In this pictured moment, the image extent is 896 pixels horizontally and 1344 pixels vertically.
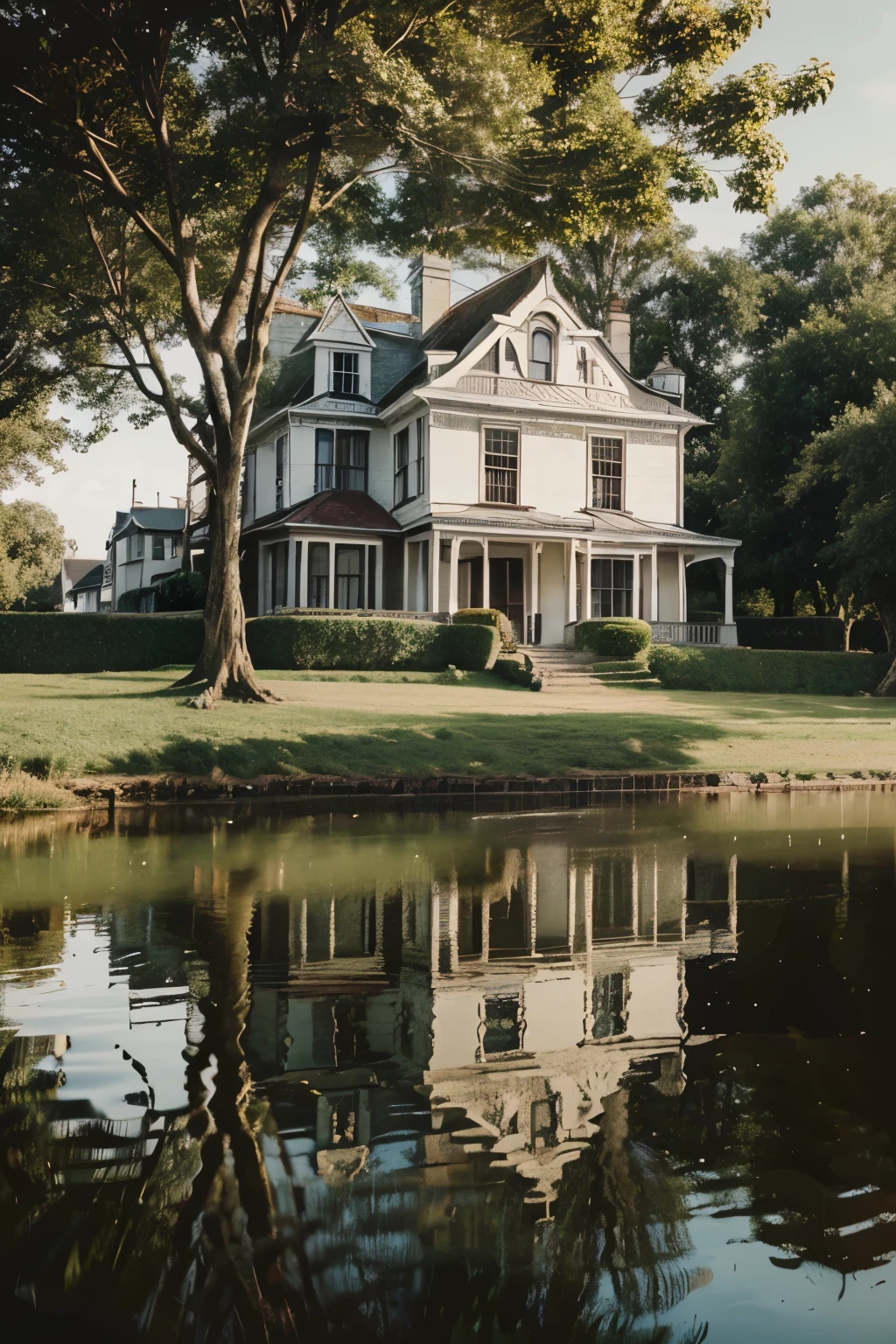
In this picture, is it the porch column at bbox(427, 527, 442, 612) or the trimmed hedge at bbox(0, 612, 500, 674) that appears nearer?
the trimmed hedge at bbox(0, 612, 500, 674)

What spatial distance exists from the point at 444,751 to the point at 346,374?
953 inches

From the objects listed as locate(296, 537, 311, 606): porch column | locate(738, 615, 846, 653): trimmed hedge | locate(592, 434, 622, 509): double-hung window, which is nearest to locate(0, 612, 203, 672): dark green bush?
locate(296, 537, 311, 606): porch column

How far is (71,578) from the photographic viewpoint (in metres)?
90.2

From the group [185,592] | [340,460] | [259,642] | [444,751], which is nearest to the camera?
[444,751]

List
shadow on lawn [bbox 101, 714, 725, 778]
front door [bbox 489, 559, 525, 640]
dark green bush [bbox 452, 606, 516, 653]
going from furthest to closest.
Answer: front door [bbox 489, 559, 525, 640] < dark green bush [bbox 452, 606, 516, 653] < shadow on lawn [bbox 101, 714, 725, 778]

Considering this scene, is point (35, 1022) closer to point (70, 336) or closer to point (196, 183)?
point (196, 183)

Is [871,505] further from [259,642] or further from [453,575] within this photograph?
[259,642]

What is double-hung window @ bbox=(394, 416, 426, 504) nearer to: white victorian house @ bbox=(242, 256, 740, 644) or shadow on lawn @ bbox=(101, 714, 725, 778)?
white victorian house @ bbox=(242, 256, 740, 644)

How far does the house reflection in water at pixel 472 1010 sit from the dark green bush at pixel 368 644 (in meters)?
18.5

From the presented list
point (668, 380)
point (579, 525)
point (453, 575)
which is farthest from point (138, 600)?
point (668, 380)

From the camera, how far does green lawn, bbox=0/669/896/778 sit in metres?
14.7

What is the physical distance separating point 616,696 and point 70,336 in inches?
592

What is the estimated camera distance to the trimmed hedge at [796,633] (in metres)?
39.3

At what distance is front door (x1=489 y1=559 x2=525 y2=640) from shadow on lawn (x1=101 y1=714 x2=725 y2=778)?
16.9 m
